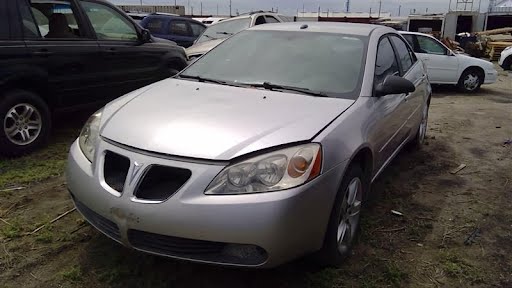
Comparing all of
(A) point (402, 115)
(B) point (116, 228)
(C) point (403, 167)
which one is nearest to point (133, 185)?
(B) point (116, 228)

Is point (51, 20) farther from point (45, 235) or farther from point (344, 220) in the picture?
point (344, 220)

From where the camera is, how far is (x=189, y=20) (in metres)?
12.9

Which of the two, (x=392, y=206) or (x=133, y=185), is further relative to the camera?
(x=392, y=206)

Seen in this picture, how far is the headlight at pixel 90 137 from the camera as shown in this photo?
281cm

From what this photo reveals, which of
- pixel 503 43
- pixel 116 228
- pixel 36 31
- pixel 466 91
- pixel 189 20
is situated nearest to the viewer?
pixel 116 228

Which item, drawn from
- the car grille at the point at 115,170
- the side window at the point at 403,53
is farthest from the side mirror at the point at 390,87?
the car grille at the point at 115,170

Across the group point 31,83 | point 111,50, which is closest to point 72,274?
point 31,83

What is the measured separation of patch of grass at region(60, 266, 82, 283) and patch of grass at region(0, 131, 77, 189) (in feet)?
5.57

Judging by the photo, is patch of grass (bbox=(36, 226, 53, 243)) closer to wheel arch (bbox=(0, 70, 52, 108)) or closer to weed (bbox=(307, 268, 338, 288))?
weed (bbox=(307, 268, 338, 288))

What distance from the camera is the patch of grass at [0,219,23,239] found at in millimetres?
3205

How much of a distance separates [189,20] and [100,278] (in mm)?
11101

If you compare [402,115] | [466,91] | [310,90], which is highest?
[310,90]

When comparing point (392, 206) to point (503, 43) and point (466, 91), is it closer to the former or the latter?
point (466, 91)

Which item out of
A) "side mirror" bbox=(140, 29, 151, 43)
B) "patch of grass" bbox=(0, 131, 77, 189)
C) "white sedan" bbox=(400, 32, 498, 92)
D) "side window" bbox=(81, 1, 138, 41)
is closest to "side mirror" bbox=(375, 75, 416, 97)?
"patch of grass" bbox=(0, 131, 77, 189)
